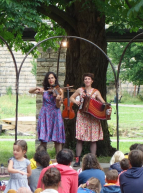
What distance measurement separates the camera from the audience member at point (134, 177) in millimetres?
4082

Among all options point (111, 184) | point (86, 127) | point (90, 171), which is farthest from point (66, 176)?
point (86, 127)

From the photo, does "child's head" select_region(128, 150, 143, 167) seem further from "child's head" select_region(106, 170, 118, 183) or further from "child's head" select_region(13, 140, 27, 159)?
"child's head" select_region(13, 140, 27, 159)

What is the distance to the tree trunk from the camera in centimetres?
812

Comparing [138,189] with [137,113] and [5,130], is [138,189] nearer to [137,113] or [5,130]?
A: [5,130]

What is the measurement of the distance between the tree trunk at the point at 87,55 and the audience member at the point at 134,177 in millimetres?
3999

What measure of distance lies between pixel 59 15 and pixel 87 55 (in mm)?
913

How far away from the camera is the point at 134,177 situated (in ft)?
13.5

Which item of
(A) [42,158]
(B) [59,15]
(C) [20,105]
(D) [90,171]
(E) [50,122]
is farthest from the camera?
(C) [20,105]

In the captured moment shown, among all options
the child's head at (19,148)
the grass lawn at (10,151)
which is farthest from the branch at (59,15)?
the child's head at (19,148)

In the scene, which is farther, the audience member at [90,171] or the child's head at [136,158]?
the audience member at [90,171]

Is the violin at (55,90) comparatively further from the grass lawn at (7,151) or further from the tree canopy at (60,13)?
the grass lawn at (7,151)

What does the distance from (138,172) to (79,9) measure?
4.67m

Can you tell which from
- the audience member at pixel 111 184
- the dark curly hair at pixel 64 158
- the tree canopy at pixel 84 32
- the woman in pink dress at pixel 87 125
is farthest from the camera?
the tree canopy at pixel 84 32

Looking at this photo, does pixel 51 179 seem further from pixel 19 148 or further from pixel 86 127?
pixel 86 127
